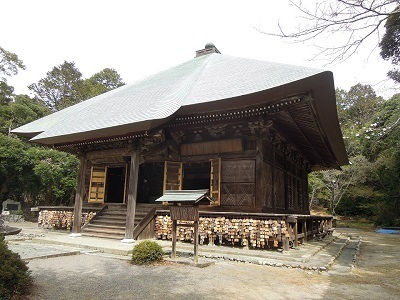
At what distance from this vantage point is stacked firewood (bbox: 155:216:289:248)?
769 cm

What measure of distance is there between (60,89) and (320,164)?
1404 inches

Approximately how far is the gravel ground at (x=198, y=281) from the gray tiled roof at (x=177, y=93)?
4022mm

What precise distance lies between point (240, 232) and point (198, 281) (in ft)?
11.2

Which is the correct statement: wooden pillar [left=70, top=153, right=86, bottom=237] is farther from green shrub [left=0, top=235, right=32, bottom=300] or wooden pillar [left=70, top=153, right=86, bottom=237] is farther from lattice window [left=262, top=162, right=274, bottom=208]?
lattice window [left=262, top=162, right=274, bottom=208]

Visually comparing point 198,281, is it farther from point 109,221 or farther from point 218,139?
point 109,221

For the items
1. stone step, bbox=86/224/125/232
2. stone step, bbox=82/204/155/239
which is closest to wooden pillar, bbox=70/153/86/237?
stone step, bbox=82/204/155/239

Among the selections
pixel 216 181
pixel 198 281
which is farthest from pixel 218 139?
pixel 198 281

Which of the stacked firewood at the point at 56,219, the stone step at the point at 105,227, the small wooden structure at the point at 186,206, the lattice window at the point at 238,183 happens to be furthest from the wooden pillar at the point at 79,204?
the lattice window at the point at 238,183

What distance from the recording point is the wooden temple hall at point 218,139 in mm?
7867

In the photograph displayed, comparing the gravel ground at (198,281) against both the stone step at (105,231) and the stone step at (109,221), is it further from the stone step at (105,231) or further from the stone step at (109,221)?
the stone step at (109,221)

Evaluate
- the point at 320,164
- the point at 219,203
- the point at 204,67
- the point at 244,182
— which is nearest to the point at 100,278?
the point at 219,203

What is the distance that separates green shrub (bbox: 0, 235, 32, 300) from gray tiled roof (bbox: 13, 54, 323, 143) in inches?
189

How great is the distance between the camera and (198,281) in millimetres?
4918

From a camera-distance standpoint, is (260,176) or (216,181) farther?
(216,181)
